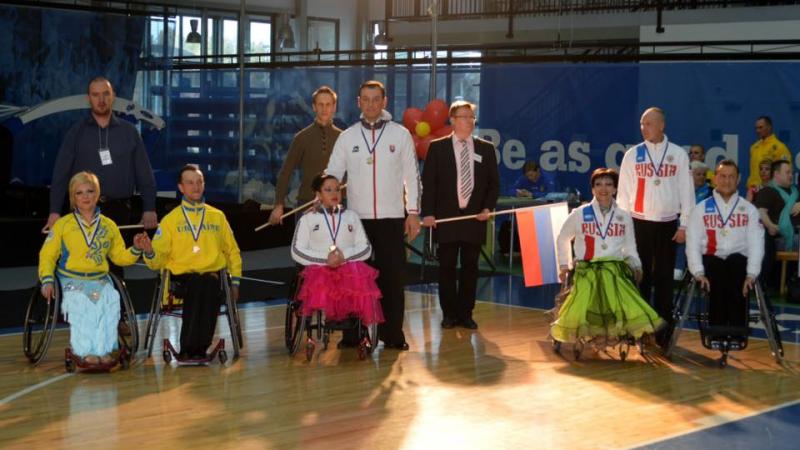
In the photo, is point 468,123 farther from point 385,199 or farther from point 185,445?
point 185,445

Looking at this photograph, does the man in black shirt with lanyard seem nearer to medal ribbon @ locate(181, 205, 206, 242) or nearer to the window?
medal ribbon @ locate(181, 205, 206, 242)

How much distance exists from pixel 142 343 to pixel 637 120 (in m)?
6.24

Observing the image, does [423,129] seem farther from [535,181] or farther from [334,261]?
[334,261]

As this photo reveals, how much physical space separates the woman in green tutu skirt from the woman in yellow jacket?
97.3 inches

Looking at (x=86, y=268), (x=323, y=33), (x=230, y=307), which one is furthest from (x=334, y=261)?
(x=323, y=33)

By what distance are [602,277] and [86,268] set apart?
2857 millimetres

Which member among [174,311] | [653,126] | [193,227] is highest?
[653,126]

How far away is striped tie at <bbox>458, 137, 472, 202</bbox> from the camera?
27.2ft

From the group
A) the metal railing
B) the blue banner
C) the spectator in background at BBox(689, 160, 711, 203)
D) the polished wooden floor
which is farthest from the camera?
the metal railing

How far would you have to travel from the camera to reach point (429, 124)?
37.3 feet

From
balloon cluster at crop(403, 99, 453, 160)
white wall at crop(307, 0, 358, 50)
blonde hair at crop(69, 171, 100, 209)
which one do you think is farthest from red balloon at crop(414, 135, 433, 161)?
white wall at crop(307, 0, 358, 50)

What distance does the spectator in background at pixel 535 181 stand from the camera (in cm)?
1256

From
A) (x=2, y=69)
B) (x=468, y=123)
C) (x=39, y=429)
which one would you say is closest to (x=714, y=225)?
(x=468, y=123)

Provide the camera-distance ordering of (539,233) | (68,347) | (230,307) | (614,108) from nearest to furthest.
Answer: (68,347)
(230,307)
(539,233)
(614,108)
